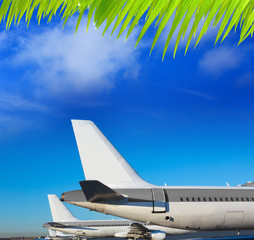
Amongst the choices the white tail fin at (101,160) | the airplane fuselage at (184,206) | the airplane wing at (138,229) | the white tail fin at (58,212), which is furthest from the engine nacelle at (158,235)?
the white tail fin at (58,212)

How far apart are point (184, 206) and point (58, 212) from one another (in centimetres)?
2455

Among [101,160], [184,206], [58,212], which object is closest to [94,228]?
[58,212]

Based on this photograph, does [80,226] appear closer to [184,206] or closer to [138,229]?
[138,229]

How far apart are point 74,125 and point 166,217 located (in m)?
9.89

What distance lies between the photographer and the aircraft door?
22.7m

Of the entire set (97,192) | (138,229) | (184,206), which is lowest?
(138,229)

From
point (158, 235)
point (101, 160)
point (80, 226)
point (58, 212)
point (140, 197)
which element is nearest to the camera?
point (140, 197)

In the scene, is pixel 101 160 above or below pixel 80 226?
above

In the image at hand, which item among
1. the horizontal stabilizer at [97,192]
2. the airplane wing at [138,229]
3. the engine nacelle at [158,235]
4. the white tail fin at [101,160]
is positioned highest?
the white tail fin at [101,160]

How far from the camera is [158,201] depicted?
2288 centimetres

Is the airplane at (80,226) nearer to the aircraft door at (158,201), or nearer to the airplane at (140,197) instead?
the airplane at (140,197)

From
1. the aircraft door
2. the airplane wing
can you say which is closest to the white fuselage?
the airplane wing

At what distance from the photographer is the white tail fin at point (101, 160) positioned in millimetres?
23641

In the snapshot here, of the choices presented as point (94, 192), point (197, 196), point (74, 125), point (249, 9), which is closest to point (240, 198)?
point (197, 196)
